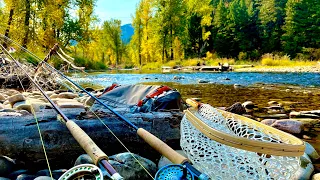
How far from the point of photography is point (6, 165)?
2936mm

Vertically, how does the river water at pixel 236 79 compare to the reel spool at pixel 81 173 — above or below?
below

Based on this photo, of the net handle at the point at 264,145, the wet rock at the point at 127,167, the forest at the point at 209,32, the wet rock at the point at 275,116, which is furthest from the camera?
the forest at the point at 209,32

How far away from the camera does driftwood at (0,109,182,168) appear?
121 inches

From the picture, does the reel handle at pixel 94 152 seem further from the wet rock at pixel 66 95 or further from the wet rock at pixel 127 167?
the wet rock at pixel 66 95

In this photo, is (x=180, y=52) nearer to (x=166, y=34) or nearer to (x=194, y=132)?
(x=166, y=34)

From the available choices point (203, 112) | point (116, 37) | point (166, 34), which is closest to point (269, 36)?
point (166, 34)

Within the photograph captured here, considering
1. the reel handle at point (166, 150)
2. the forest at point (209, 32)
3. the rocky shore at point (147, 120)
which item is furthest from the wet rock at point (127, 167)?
the forest at point (209, 32)

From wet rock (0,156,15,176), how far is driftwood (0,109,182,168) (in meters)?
0.08

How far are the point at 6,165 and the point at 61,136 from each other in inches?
22.7

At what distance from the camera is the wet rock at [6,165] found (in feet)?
9.48

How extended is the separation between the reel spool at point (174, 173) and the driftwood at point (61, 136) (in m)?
1.55

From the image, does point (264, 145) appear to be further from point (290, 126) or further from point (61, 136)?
point (290, 126)

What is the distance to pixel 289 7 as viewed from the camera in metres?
48.7

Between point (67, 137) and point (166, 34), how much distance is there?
40108 millimetres
